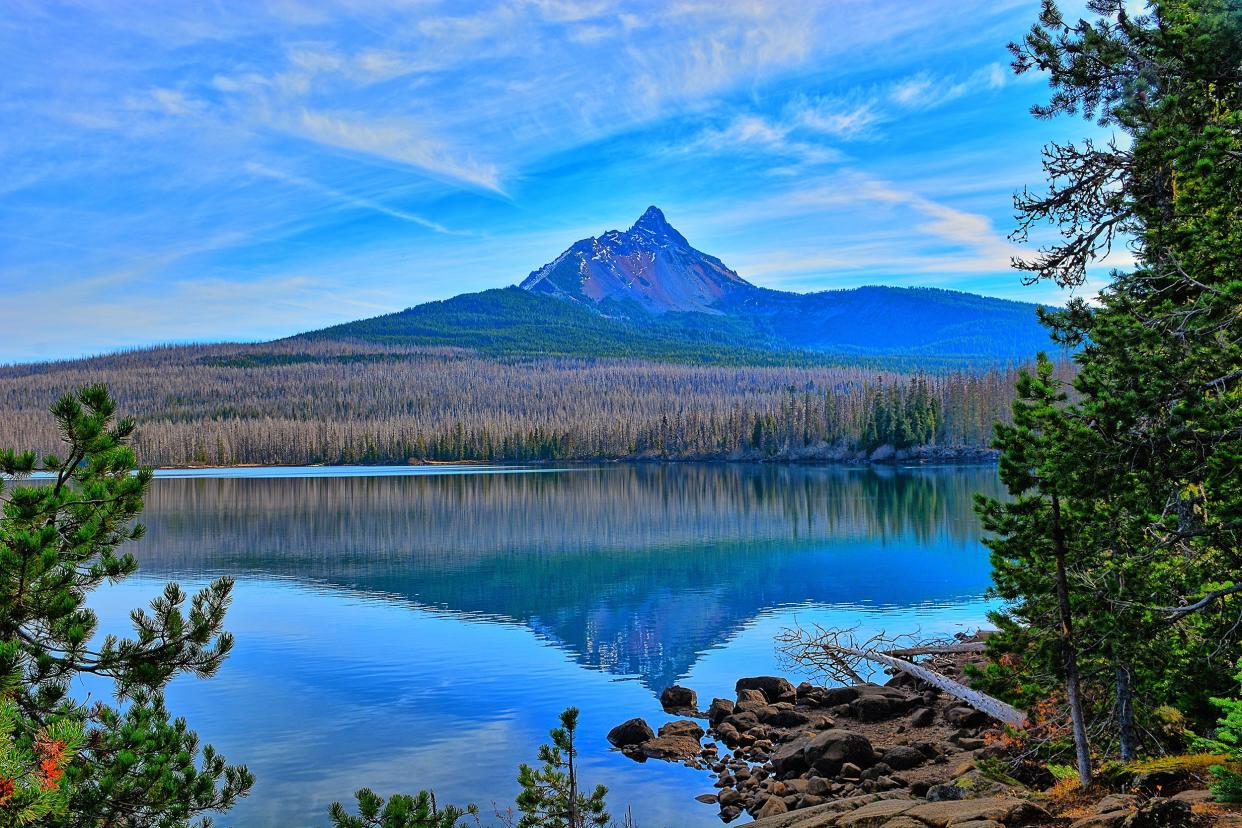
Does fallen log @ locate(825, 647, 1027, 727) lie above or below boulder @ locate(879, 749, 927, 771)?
above

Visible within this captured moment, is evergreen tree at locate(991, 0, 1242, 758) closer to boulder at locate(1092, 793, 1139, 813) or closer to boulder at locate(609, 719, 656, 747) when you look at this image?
boulder at locate(1092, 793, 1139, 813)

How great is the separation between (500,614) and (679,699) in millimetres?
13705

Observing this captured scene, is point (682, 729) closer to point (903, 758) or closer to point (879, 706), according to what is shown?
point (879, 706)

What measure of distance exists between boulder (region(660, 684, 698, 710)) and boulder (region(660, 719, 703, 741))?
1836mm

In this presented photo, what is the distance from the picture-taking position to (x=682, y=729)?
18.5 m

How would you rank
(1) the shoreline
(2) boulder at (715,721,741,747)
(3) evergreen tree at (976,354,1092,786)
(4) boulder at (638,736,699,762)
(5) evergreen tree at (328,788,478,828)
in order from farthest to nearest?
(1) the shoreline
(2) boulder at (715,721,741,747)
(4) boulder at (638,736,699,762)
(3) evergreen tree at (976,354,1092,786)
(5) evergreen tree at (328,788,478,828)

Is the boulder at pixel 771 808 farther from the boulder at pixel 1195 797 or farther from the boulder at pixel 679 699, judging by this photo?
the boulder at pixel 679 699

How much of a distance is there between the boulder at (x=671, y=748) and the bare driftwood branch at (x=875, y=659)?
490 centimetres

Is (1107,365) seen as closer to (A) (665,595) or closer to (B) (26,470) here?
(B) (26,470)

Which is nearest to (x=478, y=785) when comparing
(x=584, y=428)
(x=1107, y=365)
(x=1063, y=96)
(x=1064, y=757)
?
(x=1064, y=757)

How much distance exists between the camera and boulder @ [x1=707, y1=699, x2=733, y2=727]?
63.7 ft

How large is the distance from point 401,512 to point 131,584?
32928mm

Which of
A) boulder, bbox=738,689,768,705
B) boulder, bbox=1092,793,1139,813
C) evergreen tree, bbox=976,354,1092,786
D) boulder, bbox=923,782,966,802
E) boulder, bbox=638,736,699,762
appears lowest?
boulder, bbox=638,736,699,762

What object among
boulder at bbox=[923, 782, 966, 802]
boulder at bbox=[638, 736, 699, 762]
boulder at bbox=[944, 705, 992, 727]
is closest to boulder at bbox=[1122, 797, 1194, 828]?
boulder at bbox=[923, 782, 966, 802]
